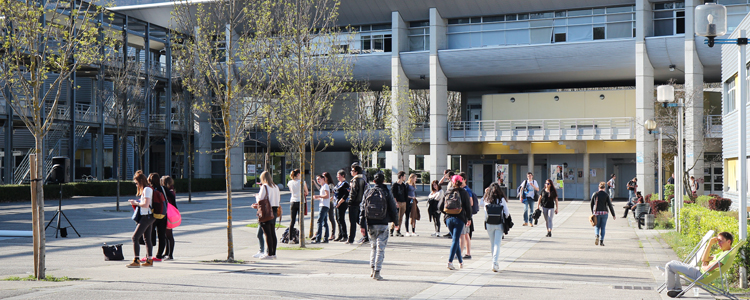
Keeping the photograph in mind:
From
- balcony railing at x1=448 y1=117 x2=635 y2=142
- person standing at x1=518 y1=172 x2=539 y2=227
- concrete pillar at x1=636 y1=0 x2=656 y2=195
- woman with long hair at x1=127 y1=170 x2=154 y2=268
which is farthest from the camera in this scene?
balcony railing at x1=448 y1=117 x2=635 y2=142

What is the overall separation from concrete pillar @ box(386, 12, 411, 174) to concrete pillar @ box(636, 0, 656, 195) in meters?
13.0

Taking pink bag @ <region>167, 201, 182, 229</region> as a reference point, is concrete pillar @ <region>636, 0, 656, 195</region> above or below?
above

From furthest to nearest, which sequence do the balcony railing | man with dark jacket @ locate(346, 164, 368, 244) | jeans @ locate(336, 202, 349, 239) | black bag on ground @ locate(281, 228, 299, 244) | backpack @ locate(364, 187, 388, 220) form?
1. the balcony railing
2. jeans @ locate(336, 202, 349, 239)
3. black bag on ground @ locate(281, 228, 299, 244)
4. man with dark jacket @ locate(346, 164, 368, 244)
5. backpack @ locate(364, 187, 388, 220)

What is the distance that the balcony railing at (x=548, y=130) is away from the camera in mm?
37188

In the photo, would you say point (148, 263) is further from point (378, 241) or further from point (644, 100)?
point (644, 100)

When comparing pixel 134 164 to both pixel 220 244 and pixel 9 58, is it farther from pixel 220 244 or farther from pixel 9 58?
pixel 9 58

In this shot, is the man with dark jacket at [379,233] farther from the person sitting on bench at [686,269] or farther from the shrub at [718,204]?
the shrub at [718,204]

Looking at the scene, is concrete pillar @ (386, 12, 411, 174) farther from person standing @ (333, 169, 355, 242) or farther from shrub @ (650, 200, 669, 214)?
person standing @ (333, 169, 355, 242)

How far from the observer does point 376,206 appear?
977 centimetres

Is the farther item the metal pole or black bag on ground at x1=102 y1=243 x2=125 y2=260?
black bag on ground at x1=102 y1=243 x2=125 y2=260

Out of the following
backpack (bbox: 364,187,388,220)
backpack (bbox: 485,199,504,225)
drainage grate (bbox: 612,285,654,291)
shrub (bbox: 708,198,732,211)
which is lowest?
drainage grate (bbox: 612,285,654,291)

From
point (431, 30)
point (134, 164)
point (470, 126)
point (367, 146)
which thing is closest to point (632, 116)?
point (470, 126)

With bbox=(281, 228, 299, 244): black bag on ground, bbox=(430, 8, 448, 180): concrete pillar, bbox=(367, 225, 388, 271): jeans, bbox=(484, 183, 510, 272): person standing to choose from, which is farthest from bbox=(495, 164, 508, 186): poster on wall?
bbox=(367, 225, 388, 271): jeans

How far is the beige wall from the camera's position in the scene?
39531 millimetres
